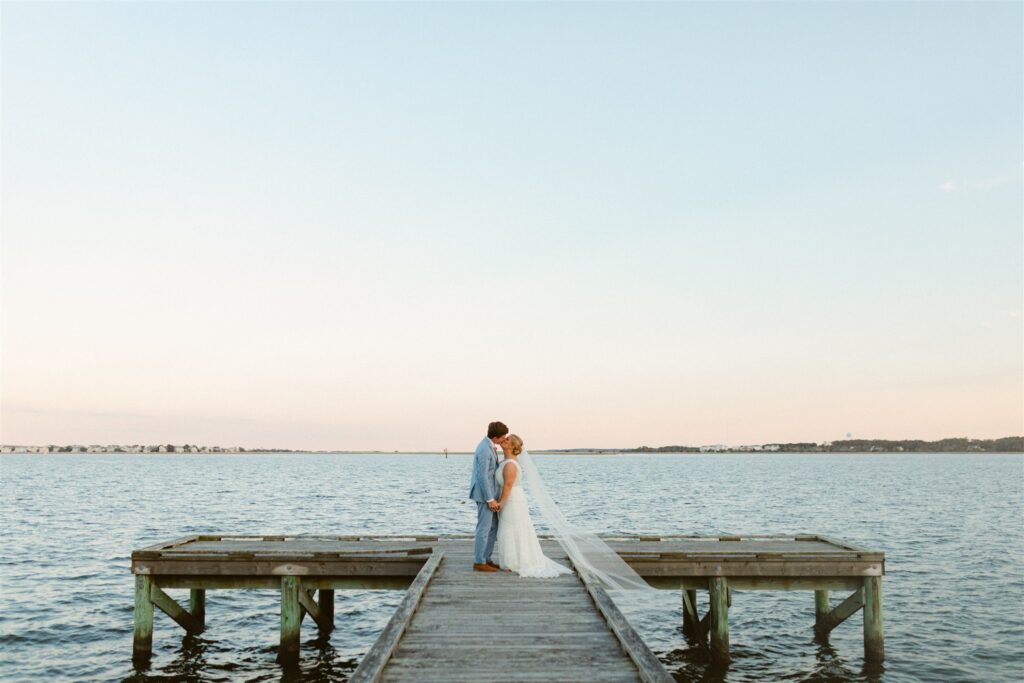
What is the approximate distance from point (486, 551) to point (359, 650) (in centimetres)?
680

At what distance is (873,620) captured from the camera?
49.7 feet

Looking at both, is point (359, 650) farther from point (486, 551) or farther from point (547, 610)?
point (547, 610)

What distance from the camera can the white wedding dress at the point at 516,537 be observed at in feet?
40.6

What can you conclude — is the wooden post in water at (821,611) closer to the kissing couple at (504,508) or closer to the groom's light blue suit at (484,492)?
the kissing couple at (504,508)

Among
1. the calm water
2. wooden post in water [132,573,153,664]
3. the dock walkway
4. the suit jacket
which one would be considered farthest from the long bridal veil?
wooden post in water [132,573,153,664]

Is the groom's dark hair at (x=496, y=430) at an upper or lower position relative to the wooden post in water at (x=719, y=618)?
upper

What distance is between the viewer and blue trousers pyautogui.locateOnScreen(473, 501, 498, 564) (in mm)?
12500

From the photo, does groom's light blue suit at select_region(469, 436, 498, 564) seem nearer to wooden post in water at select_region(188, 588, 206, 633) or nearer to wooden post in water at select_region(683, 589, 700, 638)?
wooden post in water at select_region(683, 589, 700, 638)

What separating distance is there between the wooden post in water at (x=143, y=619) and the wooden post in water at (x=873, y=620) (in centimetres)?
1358

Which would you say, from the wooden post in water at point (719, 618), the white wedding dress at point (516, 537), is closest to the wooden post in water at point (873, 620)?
the wooden post in water at point (719, 618)

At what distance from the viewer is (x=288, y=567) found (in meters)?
14.4

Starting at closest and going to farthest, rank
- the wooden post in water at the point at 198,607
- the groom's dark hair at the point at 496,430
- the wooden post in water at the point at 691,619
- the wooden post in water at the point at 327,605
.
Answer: the groom's dark hair at the point at 496,430 < the wooden post in water at the point at 691,619 < the wooden post in water at the point at 198,607 < the wooden post in water at the point at 327,605

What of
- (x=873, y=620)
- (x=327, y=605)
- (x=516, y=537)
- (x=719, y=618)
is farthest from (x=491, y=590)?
(x=327, y=605)

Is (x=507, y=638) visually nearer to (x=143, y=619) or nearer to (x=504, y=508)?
(x=504, y=508)
